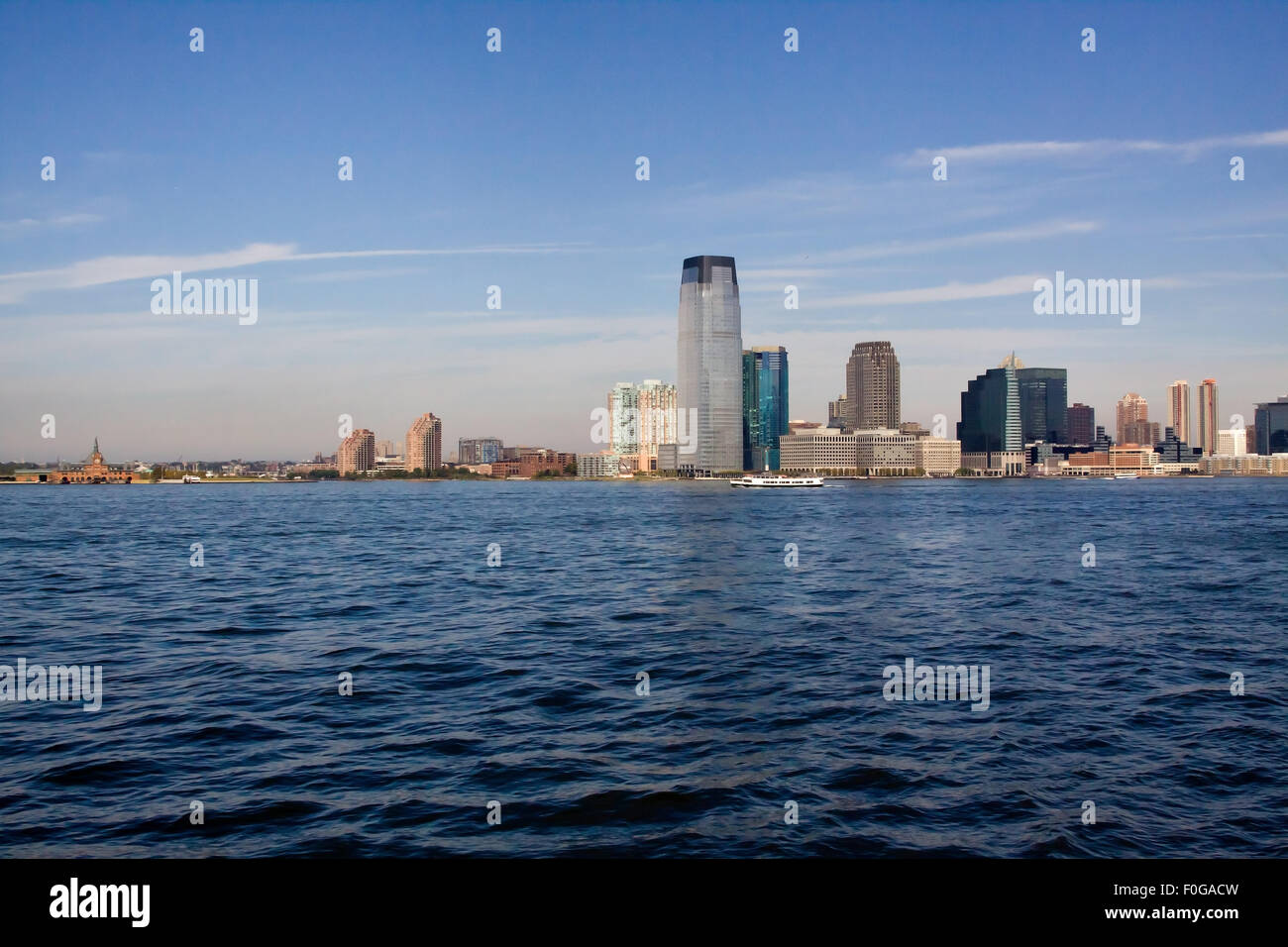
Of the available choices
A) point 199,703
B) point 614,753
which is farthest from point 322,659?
point 614,753

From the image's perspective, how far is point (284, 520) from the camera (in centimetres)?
9981

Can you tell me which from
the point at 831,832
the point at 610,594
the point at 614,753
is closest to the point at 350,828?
the point at 614,753

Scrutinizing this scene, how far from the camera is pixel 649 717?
18516 mm

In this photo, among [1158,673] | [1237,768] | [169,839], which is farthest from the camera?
[1158,673]

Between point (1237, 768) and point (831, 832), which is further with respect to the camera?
point (1237, 768)

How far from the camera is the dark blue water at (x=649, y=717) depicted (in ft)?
41.4

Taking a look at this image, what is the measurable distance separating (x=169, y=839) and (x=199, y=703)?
8.21 metres

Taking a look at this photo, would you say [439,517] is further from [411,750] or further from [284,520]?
[411,750]

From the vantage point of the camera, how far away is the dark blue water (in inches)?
497

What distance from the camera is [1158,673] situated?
22.4 m

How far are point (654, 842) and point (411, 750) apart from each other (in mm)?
5721
